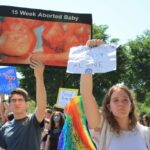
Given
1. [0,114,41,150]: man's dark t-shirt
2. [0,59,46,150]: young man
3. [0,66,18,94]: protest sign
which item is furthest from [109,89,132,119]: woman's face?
[0,66,18,94]: protest sign

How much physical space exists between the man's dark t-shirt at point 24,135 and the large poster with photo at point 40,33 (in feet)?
14.6

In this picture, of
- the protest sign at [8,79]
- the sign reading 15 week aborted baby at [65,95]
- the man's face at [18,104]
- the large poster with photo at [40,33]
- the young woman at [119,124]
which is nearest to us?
the young woman at [119,124]

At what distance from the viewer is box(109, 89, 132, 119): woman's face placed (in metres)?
3.97

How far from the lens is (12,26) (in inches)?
394

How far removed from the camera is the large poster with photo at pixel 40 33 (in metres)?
9.78

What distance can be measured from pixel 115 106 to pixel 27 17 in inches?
247

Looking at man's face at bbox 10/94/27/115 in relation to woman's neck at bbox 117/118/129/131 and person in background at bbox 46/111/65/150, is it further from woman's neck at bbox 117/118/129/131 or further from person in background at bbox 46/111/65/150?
person in background at bbox 46/111/65/150

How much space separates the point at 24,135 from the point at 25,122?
151 mm

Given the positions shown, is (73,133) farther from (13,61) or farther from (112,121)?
(13,61)

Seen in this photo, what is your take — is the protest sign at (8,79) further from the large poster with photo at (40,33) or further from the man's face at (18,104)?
the man's face at (18,104)

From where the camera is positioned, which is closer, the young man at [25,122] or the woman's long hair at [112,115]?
the woman's long hair at [112,115]

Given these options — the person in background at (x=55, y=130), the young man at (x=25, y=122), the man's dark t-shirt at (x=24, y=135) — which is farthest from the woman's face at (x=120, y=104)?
the person in background at (x=55, y=130)

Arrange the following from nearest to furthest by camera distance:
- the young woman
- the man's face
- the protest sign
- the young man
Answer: the young woman, the young man, the man's face, the protest sign

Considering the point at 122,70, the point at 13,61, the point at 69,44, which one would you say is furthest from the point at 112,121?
the point at 122,70
